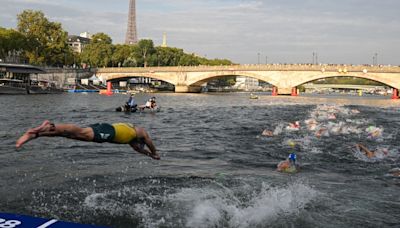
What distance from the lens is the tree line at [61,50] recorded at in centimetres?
10243

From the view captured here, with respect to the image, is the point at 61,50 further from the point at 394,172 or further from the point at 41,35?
the point at 394,172

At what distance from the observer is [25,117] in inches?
1389

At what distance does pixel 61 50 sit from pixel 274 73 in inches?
2124

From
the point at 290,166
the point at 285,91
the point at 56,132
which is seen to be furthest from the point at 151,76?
the point at 56,132

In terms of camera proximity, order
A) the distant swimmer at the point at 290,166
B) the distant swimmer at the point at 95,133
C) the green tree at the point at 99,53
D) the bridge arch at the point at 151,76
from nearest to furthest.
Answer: the distant swimmer at the point at 95,133
the distant swimmer at the point at 290,166
the bridge arch at the point at 151,76
the green tree at the point at 99,53

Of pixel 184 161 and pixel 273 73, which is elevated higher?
pixel 273 73

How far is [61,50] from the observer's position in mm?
113438

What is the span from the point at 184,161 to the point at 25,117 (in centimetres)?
2192

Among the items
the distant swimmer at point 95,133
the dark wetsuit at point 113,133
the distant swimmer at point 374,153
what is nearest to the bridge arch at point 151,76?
the distant swimmer at point 374,153

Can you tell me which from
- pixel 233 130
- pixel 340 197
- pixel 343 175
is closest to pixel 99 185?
pixel 340 197

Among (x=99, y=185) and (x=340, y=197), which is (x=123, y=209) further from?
(x=340, y=197)

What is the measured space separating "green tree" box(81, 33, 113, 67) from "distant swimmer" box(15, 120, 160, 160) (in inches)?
5131

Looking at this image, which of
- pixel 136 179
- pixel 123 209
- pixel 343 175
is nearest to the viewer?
pixel 123 209

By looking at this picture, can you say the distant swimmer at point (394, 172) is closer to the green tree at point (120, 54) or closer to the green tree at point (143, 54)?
the green tree at point (120, 54)
